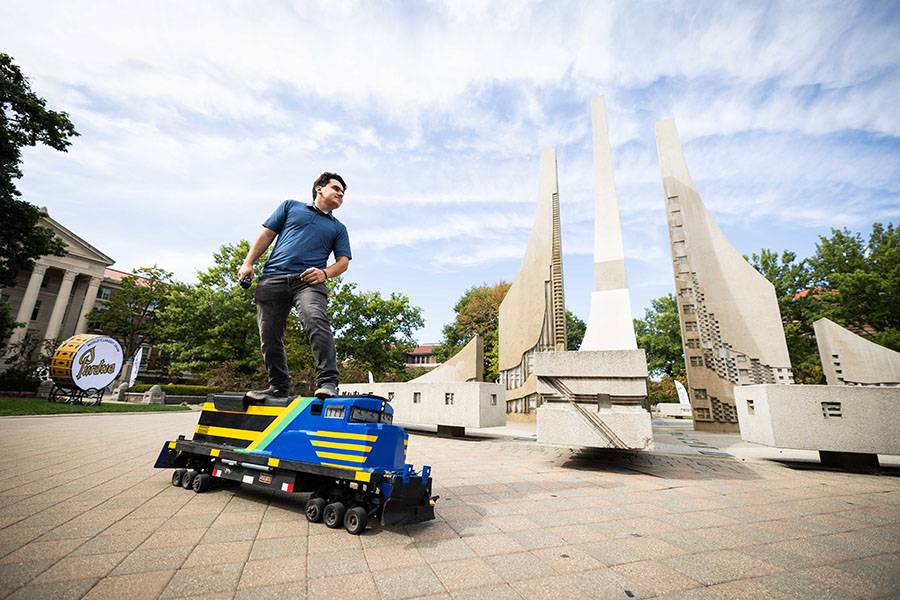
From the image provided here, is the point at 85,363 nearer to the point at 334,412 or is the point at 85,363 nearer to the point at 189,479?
the point at 189,479

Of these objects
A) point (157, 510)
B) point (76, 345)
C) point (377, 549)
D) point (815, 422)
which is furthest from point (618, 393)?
point (76, 345)

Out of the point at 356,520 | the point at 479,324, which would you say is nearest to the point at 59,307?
the point at 479,324

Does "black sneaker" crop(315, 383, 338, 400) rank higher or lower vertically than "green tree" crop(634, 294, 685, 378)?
lower

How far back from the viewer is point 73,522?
2.66m

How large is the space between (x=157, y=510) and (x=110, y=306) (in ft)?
131

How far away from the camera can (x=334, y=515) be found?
282 cm

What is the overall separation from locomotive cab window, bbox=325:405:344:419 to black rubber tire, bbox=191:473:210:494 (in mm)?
1767

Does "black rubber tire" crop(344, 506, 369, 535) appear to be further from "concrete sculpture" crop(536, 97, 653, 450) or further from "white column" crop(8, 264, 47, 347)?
"white column" crop(8, 264, 47, 347)

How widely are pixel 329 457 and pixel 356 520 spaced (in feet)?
1.63

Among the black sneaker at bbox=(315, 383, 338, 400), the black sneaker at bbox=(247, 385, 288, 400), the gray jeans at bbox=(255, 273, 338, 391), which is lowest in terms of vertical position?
the black sneaker at bbox=(247, 385, 288, 400)

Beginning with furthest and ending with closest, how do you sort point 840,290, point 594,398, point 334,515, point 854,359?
point 840,290, point 854,359, point 594,398, point 334,515

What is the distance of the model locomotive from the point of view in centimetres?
276

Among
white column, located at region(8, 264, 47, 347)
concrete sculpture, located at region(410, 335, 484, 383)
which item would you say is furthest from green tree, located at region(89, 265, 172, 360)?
concrete sculpture, located at region(410, 335, 484, 383)

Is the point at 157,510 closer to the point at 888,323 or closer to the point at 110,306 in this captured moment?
the point at 888,323
